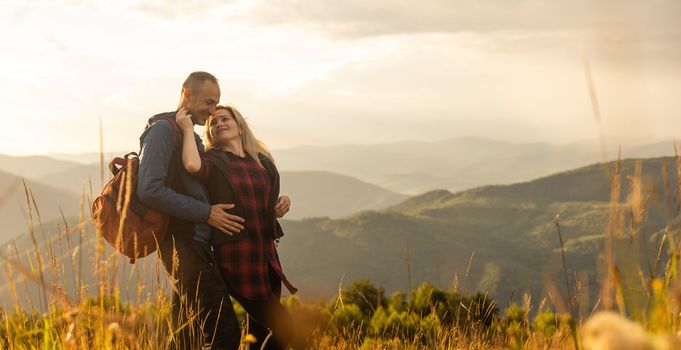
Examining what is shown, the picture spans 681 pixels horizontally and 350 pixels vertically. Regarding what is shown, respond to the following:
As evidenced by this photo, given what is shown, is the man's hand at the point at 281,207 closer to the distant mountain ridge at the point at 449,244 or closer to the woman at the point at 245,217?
the woman at the point at 245,217

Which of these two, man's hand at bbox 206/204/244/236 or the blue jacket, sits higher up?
the blue jacket

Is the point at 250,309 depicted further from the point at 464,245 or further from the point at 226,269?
the point at 464,245

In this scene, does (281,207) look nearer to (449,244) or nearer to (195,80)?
(195,80)

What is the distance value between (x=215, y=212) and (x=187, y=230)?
0.66 ft

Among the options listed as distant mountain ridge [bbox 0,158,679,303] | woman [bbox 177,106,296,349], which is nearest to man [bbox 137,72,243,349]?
woman [bbox 177,106,296,349]

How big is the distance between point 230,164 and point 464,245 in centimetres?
15751

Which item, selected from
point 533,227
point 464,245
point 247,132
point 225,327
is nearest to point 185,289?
point 225,327

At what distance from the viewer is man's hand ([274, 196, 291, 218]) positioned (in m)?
4.75

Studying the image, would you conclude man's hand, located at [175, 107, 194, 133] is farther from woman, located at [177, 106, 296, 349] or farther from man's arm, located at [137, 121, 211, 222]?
man's arm, located at [137, 121, 211, 222]

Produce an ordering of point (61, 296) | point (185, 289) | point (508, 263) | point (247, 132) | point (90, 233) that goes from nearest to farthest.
Result: 1. point (61, 296)
2. point (90, 233)
3. point (185, 289)
4. point (247, 132)
5. point (508, 263)

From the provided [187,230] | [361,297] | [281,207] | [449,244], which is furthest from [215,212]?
[449,244]

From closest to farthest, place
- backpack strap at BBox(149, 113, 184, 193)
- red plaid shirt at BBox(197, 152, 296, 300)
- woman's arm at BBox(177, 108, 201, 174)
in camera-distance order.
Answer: woman's arm at BBox(177, 108, 201, 174)
backpack strap at BBox(149, 113, 184, 193)
red plaid shirt at BBox(197, 152, 296, 300)

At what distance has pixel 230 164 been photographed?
4547 mm

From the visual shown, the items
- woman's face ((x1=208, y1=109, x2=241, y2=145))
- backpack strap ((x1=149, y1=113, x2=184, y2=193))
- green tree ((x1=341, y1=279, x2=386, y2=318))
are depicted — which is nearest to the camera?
backpack strap ((x1=149, y1=113, x2=184, y2=193))
